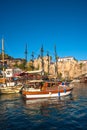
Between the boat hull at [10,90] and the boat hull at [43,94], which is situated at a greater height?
the boat hull at [10,90]

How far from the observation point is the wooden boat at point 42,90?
47906 millimetres

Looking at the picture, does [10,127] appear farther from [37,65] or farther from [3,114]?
[37,65]

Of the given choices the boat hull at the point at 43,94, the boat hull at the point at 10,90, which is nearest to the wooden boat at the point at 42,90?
the boat hull at the point at 43,94

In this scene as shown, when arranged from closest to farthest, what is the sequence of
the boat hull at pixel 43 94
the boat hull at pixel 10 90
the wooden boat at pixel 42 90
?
the boat hull at pixel 43 94 → the wooden boat at pixel 42 90 → the boat hull at pixel 10 90

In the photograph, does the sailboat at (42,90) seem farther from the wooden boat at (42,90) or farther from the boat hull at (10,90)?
the boat hull at (10,90)

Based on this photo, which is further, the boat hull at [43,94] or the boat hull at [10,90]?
the boat hull at [10,90]

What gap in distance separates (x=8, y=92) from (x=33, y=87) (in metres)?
12.4

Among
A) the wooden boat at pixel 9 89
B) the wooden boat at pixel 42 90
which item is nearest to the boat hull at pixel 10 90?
the wooden boat at pixel 9 89

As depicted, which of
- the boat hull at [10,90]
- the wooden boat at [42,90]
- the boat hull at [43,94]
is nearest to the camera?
the boat hull at [43,94]

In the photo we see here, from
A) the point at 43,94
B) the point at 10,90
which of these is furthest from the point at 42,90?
the point at 10,90

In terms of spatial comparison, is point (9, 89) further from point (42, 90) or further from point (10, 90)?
point (42, 90)

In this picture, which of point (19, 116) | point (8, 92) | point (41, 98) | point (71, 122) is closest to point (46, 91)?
point (41, 98)

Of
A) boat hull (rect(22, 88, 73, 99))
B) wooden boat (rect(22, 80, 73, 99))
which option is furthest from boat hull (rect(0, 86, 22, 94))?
boat hull (rect(22, 88, 73, 99))

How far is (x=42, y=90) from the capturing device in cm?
4916
